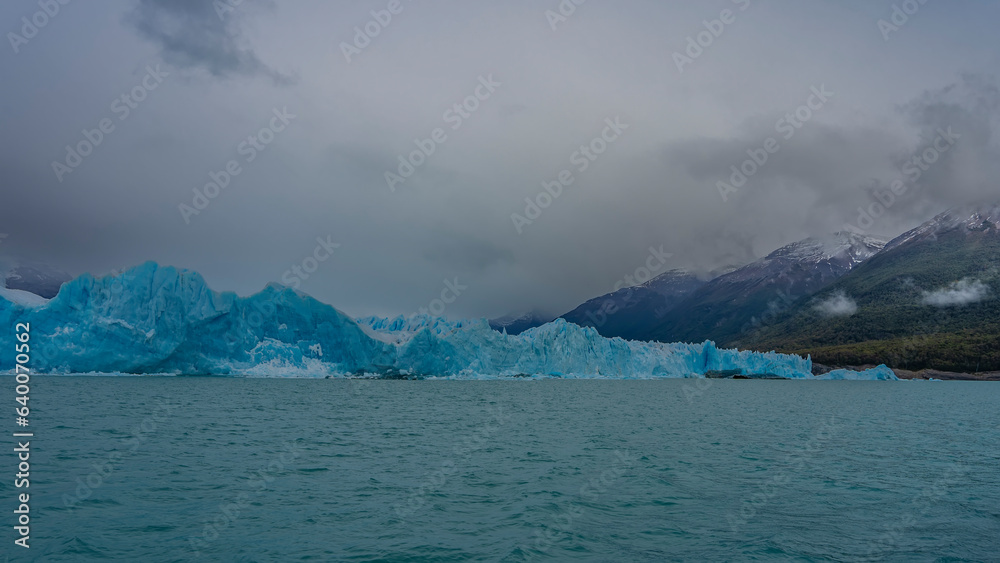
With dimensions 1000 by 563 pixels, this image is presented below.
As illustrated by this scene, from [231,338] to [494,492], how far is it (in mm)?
46166

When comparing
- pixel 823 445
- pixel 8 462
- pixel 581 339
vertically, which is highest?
pixel 581 339

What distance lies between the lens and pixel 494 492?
11984mm

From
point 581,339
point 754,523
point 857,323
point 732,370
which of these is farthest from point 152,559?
point 857,323

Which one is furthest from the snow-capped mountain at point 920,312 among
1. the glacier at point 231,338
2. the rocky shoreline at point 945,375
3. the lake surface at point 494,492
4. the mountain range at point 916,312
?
the lake surface at point 494,492

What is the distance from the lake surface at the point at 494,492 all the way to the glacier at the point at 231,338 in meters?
25.9

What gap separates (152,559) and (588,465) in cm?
1061

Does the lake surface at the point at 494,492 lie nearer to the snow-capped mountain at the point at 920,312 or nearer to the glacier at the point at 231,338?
the glacier at the point at 231,338

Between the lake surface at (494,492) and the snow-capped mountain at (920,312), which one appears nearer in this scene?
the lake surface at (494,492)

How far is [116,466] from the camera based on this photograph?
13.1 metres

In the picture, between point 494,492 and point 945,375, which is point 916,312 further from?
point 494,492

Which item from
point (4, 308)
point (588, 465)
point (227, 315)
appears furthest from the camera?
point (227, 315)

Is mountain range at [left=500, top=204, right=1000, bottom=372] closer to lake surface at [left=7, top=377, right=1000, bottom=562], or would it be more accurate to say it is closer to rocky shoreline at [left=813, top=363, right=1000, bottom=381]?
rocky shoreline at [left=813, top=363, right=1000, bottom=381]

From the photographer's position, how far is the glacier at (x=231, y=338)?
44.6m

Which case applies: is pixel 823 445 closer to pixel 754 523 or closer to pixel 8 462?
pixel 754 523
